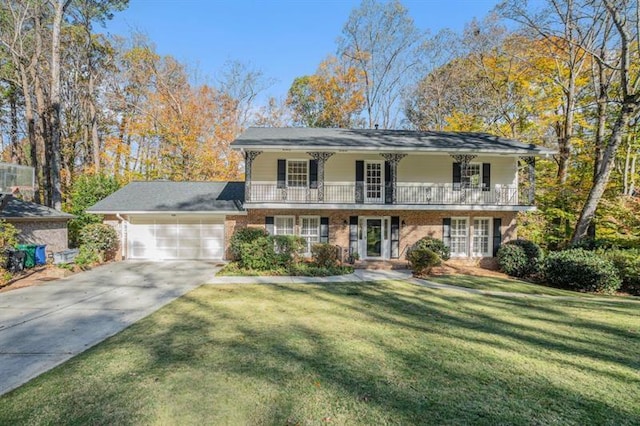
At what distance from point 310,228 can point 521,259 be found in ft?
30.2

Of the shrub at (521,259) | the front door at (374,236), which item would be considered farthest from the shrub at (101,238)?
the shrub at (521,259)

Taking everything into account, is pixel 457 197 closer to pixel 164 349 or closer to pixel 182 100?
pixel 164 349

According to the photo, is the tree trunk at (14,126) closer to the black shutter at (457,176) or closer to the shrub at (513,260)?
the black shutter at (457,176)

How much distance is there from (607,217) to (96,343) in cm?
1928

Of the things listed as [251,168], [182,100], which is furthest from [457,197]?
[182,100]

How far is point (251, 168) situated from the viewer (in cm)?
1539

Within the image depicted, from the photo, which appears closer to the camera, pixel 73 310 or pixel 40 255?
pixel 73 310

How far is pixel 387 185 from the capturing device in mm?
15523

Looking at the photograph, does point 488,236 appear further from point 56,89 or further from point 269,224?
point 56,89

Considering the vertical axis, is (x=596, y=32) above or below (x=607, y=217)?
above

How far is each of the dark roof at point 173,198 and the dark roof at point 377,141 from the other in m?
3.26

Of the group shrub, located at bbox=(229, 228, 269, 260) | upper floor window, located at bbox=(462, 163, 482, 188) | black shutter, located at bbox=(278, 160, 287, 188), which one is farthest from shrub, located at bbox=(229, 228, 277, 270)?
upper floor window, located at bbox=(462, 163, 482, 188)

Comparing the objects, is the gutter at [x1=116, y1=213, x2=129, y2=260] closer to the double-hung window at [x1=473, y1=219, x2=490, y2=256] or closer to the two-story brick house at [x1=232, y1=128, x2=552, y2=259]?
the two-story brick house at [x1=232, y1=128, x2=552, y2=259]

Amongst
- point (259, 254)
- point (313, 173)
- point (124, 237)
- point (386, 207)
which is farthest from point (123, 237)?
point (386, 207)
